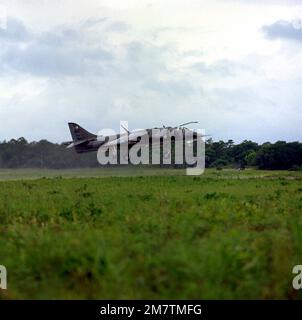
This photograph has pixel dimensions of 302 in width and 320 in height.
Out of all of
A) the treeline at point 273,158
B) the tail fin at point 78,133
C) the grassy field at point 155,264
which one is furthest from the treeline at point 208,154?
the grassy field at point 155,264

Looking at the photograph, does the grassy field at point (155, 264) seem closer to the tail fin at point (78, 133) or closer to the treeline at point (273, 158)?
the tail fin at point (78, 133)

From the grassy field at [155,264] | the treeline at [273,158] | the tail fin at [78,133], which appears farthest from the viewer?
the treeline at [273,158]

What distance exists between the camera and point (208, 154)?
106562mm

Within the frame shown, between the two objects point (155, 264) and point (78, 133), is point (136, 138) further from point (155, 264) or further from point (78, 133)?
point (155, 264)

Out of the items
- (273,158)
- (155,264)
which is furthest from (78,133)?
(155,264)

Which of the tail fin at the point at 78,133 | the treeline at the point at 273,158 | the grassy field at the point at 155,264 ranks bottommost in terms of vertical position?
the grassy field at the point at 155,264

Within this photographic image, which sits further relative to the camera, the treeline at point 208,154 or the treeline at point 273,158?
the treeline at point 273,158

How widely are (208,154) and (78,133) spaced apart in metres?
44.7

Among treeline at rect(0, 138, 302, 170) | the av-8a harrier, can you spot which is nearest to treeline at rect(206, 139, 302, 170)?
treeline at rect(0, 138, 302, 170)

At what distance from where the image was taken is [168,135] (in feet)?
187

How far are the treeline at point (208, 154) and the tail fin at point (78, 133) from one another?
1.94 metres

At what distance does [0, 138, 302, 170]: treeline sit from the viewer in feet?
223

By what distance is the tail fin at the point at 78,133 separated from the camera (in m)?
65.1

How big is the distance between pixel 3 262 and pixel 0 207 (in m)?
10.1
